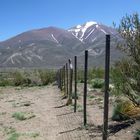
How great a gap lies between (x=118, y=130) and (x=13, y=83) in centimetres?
4494

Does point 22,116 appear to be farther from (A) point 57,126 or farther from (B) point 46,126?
(A) point 57,126

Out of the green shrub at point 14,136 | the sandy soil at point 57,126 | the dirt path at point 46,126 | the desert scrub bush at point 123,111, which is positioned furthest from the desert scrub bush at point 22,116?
the desert scrub bush at point 123,111

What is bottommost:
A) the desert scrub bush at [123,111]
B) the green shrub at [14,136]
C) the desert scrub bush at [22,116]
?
the desert scrub bush at [22,116]

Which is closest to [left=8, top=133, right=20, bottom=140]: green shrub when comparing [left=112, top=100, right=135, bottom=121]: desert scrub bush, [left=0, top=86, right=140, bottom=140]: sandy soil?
[left=0, top=86, right=140, bottom=140]: sandy soil

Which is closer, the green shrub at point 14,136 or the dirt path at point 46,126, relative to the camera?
the green shrub at point 14,136

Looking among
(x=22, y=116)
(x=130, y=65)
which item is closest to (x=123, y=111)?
(x=130, y=65)

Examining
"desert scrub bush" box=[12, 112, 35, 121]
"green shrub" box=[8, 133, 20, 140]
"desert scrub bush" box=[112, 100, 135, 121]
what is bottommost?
"desert scrub bush" box=[12, 112, 35, 121]

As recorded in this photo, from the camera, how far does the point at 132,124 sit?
13.8 metres

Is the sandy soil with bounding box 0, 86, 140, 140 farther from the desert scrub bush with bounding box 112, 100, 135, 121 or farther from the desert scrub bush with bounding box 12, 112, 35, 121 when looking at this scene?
the desert scrub bush with bounding box 112, 100, 135, 121

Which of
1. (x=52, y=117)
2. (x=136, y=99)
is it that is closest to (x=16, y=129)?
(x=52, y=117)

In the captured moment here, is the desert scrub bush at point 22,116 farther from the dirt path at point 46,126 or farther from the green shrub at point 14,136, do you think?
the green shrub at point 14,136

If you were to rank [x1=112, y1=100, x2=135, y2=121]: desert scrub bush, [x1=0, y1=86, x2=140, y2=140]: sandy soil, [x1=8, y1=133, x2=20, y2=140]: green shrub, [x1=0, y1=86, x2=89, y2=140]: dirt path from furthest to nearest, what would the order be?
1. [x1=112, y1=100, x2=135, y2=121]: desert scrub bush
2. [x1=0, y1=86, x2=89, y2=140]: dirt path
3. [x1=8, y1=133, x2=20, y2=140]: green shrub
4. [x1=0, y1=86, x2=140, y2=140]: sandy soil

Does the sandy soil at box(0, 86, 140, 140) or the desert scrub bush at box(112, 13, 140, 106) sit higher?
the desert scrub bush at box(112, 13, 140, 106)

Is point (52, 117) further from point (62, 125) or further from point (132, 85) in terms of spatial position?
point (132, 85)
